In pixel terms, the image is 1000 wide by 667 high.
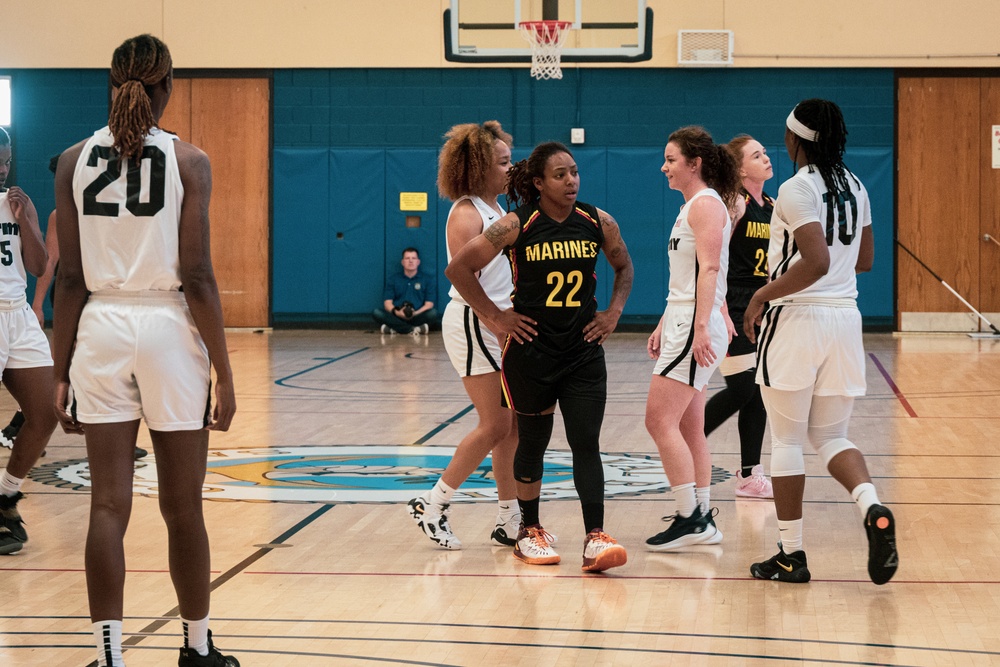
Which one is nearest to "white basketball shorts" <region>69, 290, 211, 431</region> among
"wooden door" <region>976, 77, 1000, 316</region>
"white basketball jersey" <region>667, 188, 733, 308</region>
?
"white basketball jersey" <region>667, 188, 733, 308</region>

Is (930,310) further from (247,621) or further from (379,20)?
(247,621)

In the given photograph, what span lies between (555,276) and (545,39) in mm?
9461

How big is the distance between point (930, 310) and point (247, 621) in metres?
13.5

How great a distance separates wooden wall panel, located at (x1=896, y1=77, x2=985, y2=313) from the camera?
1543cm

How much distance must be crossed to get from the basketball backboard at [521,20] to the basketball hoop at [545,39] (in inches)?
2.9

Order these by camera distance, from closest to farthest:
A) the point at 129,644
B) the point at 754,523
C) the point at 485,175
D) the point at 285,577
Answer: the point at 129,644
the point at 285,577
the point at 485,175
the point at 754,523

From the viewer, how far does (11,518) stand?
15.2 feet

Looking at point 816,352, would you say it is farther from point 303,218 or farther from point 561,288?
point 303,218

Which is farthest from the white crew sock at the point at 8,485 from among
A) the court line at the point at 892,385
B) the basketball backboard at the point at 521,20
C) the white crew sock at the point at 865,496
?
the basketball backboard at the point at 521,20

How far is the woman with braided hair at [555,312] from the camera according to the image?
4195 mm

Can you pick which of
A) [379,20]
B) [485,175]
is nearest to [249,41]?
[379,20]

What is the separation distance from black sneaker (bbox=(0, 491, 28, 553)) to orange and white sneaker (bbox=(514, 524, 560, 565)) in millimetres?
1842

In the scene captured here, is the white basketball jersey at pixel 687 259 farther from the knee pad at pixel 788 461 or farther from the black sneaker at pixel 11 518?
the black sneaker at pixel 11 518

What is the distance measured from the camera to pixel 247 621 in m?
3.61
